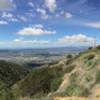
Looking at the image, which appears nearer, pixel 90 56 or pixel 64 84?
pixel 64 84

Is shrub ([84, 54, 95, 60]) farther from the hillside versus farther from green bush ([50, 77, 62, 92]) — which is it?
green bush ([50, 77, 62, 92])

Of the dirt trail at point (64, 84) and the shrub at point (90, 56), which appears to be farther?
the shrub at point (90, 56)

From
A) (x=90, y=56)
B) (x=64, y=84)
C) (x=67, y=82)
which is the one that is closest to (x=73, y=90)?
(x=64, y=84)

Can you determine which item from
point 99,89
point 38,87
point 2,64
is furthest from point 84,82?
point 2,64

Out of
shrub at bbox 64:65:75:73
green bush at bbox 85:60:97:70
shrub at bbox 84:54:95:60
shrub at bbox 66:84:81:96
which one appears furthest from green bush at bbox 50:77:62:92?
shrub at bbox 84:54:95:60

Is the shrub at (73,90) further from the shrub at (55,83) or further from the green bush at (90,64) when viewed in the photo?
the green bush at (90,64)

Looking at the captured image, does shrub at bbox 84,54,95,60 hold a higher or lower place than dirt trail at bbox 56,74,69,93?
higher

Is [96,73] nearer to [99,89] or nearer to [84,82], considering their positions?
[84,82]

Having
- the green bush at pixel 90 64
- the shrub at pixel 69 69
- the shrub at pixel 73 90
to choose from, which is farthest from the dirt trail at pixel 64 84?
the green bush at pixel 90 64

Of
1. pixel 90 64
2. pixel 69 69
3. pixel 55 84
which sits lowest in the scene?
pixel 55 84

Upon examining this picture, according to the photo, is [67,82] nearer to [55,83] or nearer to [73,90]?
[55,83]

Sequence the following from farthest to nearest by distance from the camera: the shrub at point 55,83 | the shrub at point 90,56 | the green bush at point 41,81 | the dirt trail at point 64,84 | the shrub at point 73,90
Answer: the shrub at point 90,56, the green bush at point 41,81, the shrub at point 55,83, the dirt trail at point 64,84, the shrub at point 73,90
